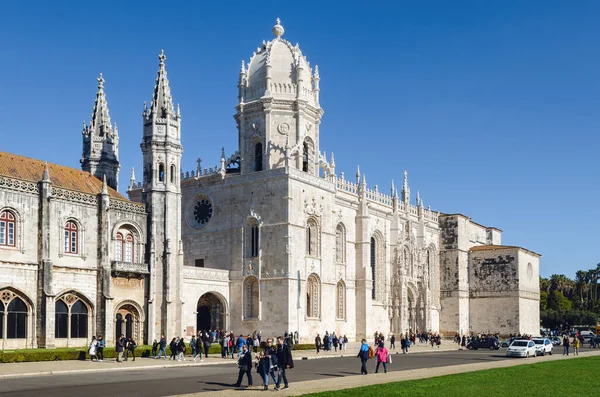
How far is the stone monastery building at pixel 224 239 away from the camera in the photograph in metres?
43.7

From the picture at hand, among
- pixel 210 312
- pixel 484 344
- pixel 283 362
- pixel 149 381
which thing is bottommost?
pixel 484 344

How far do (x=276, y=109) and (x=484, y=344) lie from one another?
2541 centimetres

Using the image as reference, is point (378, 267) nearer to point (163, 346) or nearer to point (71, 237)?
point (163, 346)

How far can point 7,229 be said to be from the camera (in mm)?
42031

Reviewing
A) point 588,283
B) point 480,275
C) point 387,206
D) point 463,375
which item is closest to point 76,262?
point 463,375

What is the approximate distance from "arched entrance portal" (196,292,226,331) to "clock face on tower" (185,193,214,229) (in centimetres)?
619

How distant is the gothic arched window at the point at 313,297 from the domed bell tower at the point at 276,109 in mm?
8599

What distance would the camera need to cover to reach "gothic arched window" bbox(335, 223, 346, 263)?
212ft

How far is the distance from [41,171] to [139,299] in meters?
10.0

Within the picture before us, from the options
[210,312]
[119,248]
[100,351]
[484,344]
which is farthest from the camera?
[484,344]

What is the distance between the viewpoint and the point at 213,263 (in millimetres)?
59812

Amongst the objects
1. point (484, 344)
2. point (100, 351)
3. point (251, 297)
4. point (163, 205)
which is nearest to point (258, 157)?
point (251, 297)

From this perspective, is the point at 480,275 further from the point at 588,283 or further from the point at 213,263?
the point at 588,283

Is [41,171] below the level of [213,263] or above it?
above
